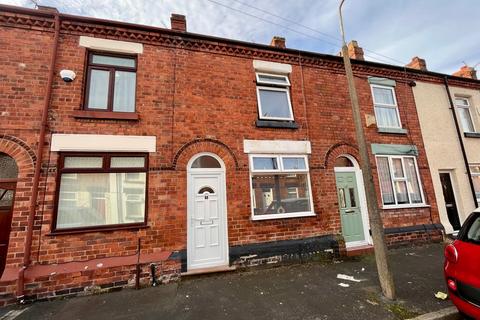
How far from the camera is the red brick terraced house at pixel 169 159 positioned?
475cm

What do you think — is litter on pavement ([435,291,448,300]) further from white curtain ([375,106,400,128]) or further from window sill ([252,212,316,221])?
white curtain ([375,106,400,128])

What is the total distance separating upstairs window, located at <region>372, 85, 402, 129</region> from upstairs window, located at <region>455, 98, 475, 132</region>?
3218 mm

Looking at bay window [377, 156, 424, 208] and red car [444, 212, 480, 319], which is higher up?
bay window [377, 156, 424, 208]

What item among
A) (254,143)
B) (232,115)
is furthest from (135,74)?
(254,143)

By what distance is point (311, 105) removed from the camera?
714 centimetres

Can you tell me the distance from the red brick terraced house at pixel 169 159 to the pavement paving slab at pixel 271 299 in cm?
43

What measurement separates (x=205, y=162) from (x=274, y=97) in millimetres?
2999

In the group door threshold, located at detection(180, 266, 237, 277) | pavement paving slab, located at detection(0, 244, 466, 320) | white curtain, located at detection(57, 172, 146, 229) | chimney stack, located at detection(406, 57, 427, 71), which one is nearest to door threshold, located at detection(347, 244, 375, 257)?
pavement paving slab, located at detection(0, 244, 466, 320)

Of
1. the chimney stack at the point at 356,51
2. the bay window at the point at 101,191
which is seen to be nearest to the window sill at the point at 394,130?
the chimney stack at the point at 356,51

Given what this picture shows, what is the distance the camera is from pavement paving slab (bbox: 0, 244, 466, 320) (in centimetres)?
369

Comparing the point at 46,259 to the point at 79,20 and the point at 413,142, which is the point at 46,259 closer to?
the point at 79,20

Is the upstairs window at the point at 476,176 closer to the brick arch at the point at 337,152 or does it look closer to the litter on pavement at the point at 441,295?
the brick arch at the point at 337,152

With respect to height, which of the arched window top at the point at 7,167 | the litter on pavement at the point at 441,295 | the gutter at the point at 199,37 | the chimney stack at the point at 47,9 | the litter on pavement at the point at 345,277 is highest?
the chimney stack at the point at 47,9

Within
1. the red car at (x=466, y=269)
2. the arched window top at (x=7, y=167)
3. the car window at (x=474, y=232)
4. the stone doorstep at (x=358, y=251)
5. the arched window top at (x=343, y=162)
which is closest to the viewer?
the red car at (x=466, y=269)
